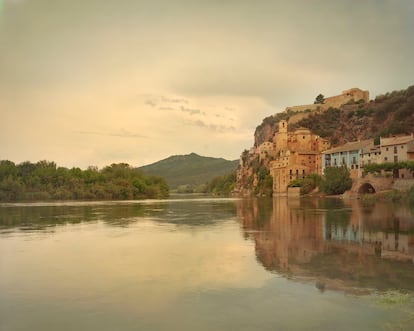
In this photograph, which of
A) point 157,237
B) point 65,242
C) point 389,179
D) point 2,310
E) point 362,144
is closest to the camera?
point 2,310

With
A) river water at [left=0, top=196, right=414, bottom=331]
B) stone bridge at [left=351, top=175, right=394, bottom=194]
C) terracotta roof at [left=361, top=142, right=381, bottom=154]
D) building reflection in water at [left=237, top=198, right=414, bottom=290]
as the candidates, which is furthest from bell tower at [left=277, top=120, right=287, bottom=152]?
river water at [left=0, top=196, right=414, bottom=331]

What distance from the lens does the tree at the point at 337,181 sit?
6725 cm

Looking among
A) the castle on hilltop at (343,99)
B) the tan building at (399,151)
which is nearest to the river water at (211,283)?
the tan building at (399,151)

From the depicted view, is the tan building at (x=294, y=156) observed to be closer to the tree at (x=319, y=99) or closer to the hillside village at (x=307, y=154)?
the hillside village at (x=307, y=154)

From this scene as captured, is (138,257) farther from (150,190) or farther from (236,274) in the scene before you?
(150,190)

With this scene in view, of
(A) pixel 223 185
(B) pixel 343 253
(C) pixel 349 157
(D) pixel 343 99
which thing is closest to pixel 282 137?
(D) pixel 343 99

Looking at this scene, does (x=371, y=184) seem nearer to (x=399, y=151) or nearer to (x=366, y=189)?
(x=366, y=189)

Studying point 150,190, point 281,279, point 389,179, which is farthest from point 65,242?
point 150,190

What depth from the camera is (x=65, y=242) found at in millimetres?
17859

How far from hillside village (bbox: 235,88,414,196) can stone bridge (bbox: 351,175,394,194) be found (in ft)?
1.47

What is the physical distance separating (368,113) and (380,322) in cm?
10768

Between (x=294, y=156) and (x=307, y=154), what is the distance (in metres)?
4.24

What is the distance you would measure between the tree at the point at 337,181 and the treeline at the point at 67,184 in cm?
4809

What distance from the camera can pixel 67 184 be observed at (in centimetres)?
9750
